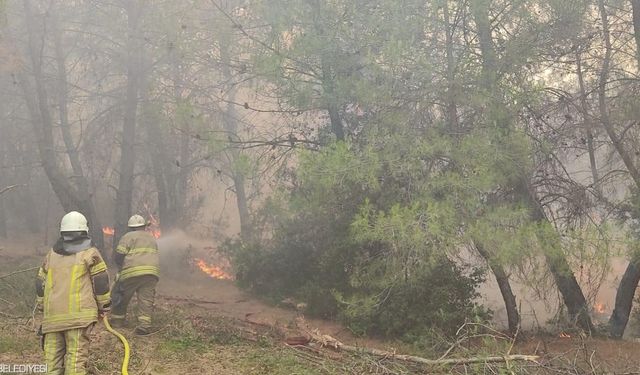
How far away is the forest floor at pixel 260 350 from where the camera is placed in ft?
20.0

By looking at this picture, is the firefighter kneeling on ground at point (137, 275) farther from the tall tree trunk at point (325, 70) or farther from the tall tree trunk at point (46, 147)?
the tall tree trunk at point (46, 147)

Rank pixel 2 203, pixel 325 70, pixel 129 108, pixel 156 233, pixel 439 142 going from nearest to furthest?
pixel 439 142
pixel 325 70
pixel 129 108
pixel 156 233
pixel 2 203

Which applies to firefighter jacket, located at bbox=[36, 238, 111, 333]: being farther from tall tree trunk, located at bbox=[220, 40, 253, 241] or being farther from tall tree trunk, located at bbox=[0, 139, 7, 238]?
tall tree trunk, located at bbox=[0, 139, 7, 238]

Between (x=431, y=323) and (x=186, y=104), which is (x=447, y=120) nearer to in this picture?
(x=431, y=323)

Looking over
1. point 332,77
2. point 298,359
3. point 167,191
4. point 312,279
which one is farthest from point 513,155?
point 167,191

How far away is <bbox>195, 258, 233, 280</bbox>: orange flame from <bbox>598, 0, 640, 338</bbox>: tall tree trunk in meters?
10.5

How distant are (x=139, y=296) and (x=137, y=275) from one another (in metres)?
0.35

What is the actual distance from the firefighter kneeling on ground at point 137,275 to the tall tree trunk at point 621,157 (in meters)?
7.01

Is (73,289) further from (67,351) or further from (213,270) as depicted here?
(213,270)

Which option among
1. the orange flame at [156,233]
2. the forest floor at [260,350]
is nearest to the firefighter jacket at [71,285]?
the forest floor at [260,350]

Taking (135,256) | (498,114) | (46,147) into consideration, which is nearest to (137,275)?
(135,256)

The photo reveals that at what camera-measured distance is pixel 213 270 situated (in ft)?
56.3

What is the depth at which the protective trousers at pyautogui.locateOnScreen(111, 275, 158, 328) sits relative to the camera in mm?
7617

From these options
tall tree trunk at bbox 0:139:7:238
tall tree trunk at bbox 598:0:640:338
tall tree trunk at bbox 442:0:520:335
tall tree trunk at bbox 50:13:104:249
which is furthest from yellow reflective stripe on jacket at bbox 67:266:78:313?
tall tree trunk at bbox 0:139:7:238
